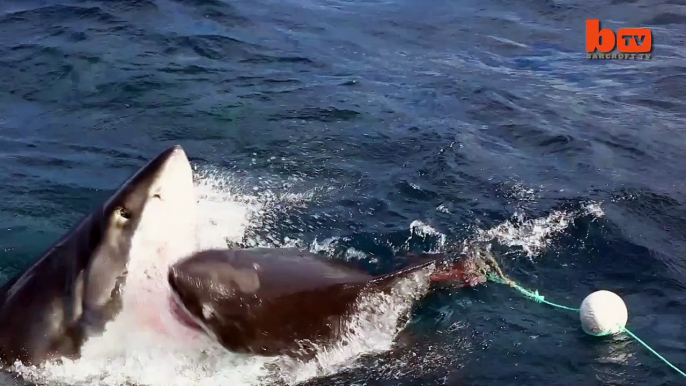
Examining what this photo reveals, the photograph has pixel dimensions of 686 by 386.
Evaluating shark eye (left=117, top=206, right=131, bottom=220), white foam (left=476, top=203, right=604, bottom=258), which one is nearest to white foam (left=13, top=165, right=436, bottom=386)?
shark eye (left=117, top=206, right=131, bottom=220)

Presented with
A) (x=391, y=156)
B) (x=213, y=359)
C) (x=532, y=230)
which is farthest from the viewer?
(x=391, y=156)

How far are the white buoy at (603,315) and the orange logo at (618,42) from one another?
24.5 feet

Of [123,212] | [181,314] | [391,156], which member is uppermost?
[123,212]

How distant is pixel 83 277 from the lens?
12.5 ft

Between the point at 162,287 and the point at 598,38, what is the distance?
33.9 ft

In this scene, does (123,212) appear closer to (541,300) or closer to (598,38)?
(541,300)

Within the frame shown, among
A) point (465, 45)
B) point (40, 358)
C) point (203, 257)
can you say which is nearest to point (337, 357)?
point (203, 257)

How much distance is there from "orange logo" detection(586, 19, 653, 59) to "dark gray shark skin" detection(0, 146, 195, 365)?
8992mm

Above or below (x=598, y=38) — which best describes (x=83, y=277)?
above

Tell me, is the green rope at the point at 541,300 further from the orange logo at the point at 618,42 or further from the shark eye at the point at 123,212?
the orange logo at the point at 618,42

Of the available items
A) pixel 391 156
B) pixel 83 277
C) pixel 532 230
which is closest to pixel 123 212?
pixel 83 277

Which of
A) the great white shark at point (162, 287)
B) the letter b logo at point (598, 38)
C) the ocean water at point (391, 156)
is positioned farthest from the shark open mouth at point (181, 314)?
the letter b logo at point (598, 38)

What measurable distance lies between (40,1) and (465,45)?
22.4 feet

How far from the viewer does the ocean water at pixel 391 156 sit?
14.6 ft
